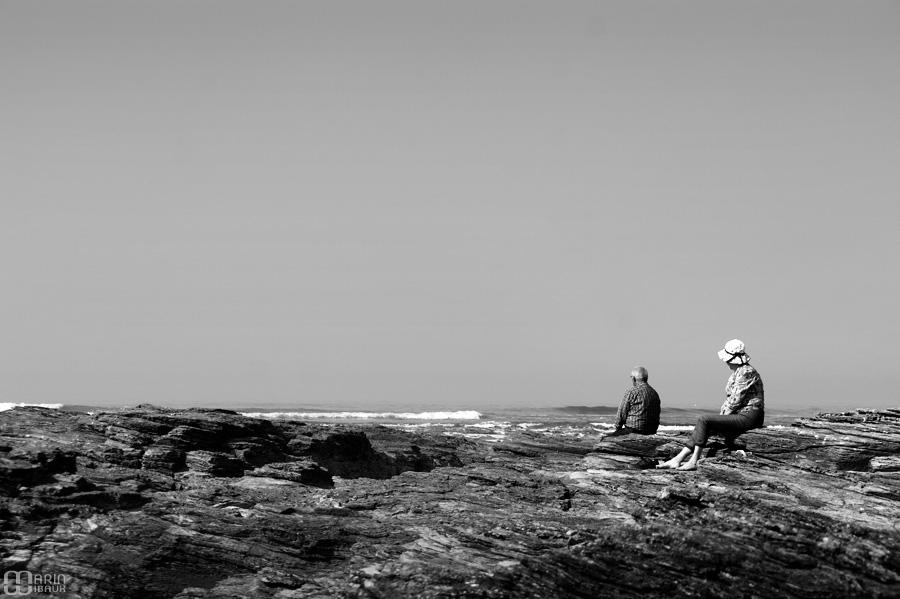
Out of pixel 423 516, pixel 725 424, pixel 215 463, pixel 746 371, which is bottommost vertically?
pixel 423 516

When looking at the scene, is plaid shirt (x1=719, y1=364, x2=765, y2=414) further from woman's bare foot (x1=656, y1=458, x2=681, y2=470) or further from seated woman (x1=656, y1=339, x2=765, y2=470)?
woman's bare foot (x1=656, y1=458, x2=681, y2=470)

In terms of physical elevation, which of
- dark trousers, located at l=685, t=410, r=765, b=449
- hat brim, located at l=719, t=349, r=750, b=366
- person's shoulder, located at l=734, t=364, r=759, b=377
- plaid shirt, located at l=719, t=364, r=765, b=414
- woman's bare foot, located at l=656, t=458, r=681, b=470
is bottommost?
woman's bare foot, located at l=656, t=458, r=681, b=470

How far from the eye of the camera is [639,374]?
2145 cm

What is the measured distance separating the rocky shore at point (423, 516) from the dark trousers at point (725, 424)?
693 mm

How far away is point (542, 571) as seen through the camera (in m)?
11.5

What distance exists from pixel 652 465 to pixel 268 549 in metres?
10.1

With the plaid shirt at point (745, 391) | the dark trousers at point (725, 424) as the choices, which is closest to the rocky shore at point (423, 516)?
the dark trousers at point (725, 424)

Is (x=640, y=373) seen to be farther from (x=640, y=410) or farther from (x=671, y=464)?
(x=671, y=464)

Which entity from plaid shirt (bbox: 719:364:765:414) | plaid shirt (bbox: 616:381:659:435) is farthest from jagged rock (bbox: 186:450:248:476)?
plaid shirt (bbox: 719:364:765:414)

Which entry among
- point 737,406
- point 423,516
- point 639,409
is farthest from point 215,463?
point 737,406

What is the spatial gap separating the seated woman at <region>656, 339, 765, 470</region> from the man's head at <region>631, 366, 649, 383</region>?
12.0 feet

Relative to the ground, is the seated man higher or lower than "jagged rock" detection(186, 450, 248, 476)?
higher

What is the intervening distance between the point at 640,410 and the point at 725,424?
12.7 feet

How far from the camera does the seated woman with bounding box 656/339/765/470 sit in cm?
1767
